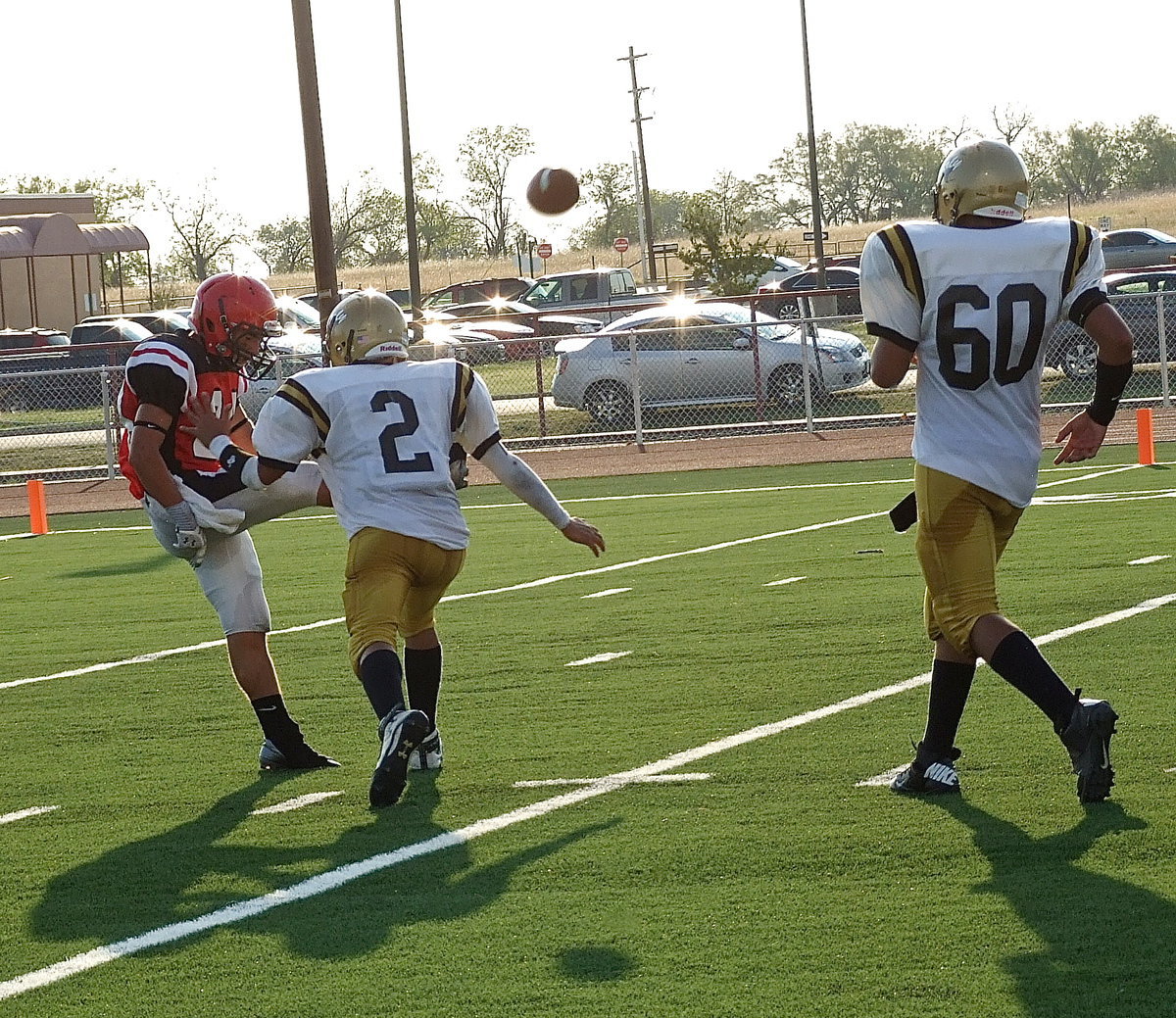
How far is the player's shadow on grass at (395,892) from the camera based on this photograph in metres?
4.82

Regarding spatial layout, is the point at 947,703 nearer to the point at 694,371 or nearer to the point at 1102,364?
the point at 1102,364

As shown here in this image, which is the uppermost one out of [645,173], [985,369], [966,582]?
[645,173]

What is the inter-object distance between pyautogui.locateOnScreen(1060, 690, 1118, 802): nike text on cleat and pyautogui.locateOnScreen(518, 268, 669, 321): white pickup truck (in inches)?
1458

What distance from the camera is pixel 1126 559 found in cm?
1085

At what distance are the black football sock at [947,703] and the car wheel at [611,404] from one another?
59.6 feet

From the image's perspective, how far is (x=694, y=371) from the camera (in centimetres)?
2398

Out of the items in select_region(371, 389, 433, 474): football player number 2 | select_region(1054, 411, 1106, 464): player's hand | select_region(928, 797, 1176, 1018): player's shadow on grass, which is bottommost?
select_region(928, 797, 1176, 1018): player's shadow on grass

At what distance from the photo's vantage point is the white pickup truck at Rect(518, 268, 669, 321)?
1695 inches

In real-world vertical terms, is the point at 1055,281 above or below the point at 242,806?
above

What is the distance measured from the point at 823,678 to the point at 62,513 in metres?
13.8

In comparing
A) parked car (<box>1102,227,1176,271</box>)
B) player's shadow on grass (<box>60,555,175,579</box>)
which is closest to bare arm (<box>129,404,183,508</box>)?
player's shadow on grass (<box>60,555,175,579</box>)

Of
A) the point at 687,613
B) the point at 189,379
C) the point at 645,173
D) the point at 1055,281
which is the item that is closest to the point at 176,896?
the point at 189,379

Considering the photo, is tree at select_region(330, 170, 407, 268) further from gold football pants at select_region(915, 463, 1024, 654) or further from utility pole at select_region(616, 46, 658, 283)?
gold football pants at select_region(915, 463, 1024, 654)

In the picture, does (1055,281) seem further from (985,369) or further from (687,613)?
(687,613)
